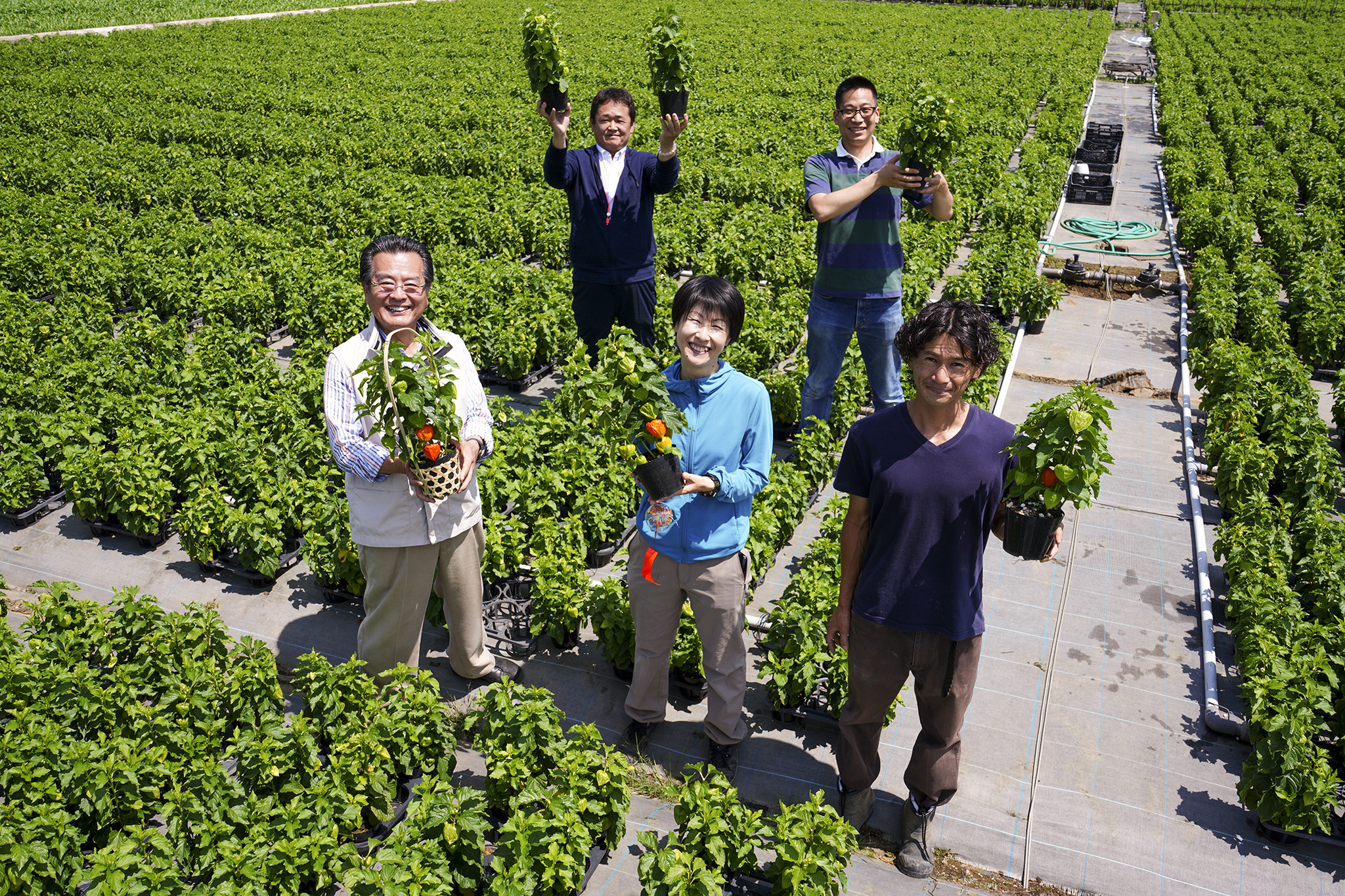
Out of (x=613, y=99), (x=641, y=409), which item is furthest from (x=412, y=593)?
(x=613, y=99)

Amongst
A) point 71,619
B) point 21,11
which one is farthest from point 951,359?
point 21,11

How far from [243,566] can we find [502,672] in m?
2.37

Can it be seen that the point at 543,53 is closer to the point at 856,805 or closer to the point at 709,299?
the point at 709,299

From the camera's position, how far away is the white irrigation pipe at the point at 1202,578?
5078 mm

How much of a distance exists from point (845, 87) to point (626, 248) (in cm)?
181

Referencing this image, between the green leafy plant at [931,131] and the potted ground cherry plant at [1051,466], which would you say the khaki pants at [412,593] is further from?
the green leafy plant at [931,131]

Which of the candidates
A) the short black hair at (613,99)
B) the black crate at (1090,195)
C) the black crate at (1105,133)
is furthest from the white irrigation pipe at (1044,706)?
the black crate at (1105,133)

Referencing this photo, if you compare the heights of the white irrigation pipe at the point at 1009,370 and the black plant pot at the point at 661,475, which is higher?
the black plant pot at the point at 661,475

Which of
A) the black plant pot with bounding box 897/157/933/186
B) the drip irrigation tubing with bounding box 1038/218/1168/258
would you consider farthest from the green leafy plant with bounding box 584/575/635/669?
the drip irrigation tubing with bounding box 1038/218/1168/258

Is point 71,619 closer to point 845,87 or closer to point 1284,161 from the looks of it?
point 845,87

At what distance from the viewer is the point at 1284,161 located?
1725 cm

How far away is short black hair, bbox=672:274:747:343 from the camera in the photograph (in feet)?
13.2

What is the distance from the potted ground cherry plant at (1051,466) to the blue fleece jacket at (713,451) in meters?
1.08

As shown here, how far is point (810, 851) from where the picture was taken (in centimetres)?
367
